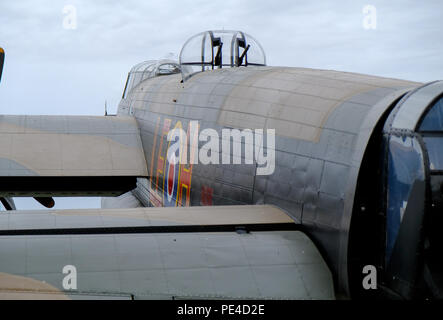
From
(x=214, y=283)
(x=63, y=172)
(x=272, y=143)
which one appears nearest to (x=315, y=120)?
(x=272, y=143)

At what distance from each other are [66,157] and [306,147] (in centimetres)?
708

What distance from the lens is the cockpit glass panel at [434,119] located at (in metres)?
5.85

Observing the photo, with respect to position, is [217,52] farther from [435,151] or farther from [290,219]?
[435,151]

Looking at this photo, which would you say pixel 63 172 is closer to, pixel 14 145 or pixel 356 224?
pixel 14 145

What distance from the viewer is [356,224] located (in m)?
6.33

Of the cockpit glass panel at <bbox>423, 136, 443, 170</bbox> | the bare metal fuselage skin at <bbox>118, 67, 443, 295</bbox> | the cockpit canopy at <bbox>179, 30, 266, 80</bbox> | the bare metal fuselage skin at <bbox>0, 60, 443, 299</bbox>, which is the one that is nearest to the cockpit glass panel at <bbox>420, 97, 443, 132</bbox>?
the bare metal fuselage skin at <bbox>0, 60, 443, 299</bbox>

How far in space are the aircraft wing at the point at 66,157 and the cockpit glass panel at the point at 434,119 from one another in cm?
819

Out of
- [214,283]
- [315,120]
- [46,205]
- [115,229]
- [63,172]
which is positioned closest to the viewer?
[214,283]

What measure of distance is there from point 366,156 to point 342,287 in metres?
1.46

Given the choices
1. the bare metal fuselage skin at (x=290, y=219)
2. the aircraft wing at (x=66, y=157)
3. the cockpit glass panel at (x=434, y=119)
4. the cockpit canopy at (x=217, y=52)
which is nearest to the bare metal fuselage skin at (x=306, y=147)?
the bare metal fuselage skin at (x=290, y=219)

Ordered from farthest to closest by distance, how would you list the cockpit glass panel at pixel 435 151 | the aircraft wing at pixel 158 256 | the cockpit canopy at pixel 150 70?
the cockpit canopy at pixel 150 70 < the aircraft wing at pixel 158 256 < the cockpit glass panel at pixel 435 151

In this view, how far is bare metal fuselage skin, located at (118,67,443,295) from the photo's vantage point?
21.1 ft

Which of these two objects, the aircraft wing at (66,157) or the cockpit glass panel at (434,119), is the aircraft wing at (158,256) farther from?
the aircraft wing at (66,157)

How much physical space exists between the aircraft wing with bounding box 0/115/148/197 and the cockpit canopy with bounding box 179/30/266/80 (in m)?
2.45
